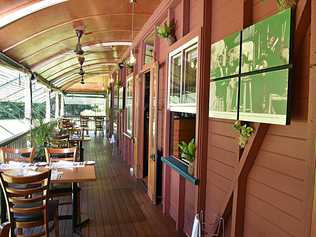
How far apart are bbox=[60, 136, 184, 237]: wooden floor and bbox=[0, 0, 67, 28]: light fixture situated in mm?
2802

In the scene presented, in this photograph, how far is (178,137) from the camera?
3799 mm

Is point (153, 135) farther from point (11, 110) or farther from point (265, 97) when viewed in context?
point (11, 110)

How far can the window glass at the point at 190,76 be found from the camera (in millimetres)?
3182

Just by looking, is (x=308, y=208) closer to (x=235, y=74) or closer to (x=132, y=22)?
(x=235, y=74)

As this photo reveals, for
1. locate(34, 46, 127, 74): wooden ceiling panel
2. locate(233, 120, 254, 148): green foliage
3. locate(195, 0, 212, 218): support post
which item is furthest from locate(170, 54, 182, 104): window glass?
locate(34, 46, 127, 74): wooden ceiling panel

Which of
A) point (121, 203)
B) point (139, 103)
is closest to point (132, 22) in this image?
point (139, 103)

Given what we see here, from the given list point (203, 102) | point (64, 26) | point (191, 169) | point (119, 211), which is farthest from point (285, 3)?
point (64, 26)

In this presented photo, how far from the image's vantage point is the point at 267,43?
5.95 ft

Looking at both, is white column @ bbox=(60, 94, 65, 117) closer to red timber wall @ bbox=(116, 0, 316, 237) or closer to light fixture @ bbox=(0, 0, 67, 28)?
light fixture @ bbox=(0, 0, 67, 28)

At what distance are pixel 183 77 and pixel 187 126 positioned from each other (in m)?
0.67

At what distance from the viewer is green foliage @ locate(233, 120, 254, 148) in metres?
Result: 2.06

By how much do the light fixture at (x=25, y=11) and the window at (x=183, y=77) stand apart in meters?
1.73

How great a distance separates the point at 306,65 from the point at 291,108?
249 millimetres

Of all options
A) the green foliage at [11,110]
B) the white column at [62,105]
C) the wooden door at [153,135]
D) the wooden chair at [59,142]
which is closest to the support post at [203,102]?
the wooden door at [153,135]
